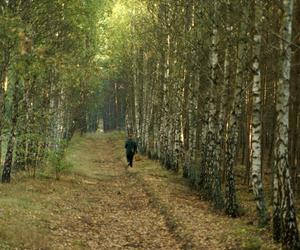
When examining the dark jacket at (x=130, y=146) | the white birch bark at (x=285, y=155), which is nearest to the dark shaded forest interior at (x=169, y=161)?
the white birch bark at (x=285, y=155)

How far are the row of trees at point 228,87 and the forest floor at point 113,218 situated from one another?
1.14m

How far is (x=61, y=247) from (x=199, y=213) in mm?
6495

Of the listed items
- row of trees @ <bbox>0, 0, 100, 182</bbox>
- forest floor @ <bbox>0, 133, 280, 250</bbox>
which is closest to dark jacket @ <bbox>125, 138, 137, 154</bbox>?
forest floor @ <bbox>0, 133, 280, 250</bbox>

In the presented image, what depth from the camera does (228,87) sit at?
19.5 m

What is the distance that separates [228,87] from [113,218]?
284 inches

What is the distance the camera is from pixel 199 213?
16766 mm

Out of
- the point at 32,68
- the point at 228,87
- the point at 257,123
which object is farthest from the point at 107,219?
the point at 32,68

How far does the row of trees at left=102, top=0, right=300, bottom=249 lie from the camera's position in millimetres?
11875

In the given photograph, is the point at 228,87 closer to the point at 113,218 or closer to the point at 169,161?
the point at 113,218

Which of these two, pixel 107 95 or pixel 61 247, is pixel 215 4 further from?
pixel 107 95

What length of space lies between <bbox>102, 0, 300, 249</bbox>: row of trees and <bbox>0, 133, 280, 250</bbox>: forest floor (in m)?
1.14

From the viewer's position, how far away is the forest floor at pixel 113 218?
12190 millimetres

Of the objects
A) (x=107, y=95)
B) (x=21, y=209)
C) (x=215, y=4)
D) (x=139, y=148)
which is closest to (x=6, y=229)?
(x=21, y=209)

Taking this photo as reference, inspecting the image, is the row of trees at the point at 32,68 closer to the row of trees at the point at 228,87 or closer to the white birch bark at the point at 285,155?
the white birch bark at the point at 285,155
